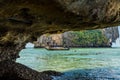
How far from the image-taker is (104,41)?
412 feet

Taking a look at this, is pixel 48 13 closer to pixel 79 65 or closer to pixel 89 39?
pixel 79 65

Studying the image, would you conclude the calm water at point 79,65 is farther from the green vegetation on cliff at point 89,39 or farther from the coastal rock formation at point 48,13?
the green vegetation on cliff at point 89,39

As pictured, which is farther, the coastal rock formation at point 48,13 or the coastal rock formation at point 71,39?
the coastal rock formation at point 71,39

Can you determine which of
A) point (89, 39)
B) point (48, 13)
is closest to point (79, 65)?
point (48, 13)

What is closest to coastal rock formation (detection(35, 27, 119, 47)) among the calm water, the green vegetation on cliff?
the green vegetation on cliff

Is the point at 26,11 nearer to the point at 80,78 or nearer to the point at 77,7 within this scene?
the point at 77,7

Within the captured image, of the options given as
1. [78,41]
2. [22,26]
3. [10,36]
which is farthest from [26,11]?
[78,41]

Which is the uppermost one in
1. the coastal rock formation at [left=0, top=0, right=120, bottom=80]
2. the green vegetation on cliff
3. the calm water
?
the coastal rock formation at [left=0, top=0, right=120, bottom=80]

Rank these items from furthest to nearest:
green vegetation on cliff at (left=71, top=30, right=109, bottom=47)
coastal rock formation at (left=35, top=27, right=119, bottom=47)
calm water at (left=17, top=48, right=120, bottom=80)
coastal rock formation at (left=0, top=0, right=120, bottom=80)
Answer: green vegetation on cliff at (left=71, top=30, right=109, bottom=47), coastal rock formation at (left=35, top=27, right=119, bottom=47), calm water at (left=17, top=48, right=120, bottom=80), coastal rock formation at (left=0, top=0, right=120, bottom=80)

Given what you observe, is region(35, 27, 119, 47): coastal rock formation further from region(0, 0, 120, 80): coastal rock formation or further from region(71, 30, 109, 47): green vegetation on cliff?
region(0, 0, 120, 80): coastal rock formation

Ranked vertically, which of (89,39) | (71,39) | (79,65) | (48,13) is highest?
(48,13)

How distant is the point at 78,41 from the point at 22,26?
110241 mm

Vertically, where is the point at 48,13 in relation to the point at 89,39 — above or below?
above

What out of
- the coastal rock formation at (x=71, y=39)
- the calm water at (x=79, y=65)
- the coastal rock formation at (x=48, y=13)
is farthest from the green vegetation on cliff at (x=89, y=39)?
the coastal rock formation at (x=48, y=13)
